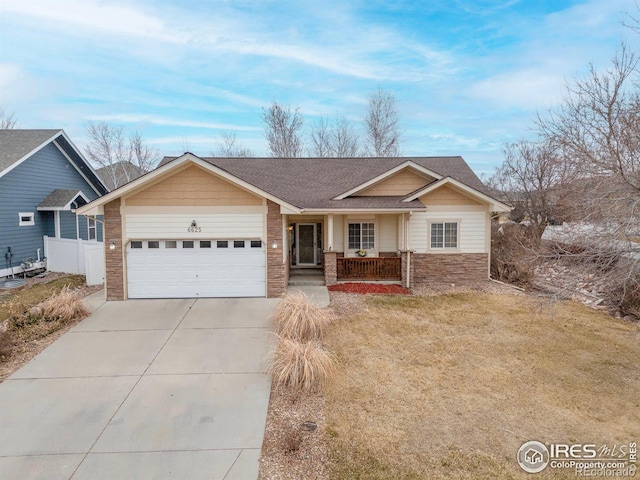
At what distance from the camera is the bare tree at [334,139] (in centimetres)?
3441

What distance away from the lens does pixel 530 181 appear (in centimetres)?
2223

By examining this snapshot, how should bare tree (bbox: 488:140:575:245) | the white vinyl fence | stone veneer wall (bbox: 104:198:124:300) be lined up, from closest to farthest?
stone veneer wall (bbox: 104:198:124:300)
the white vinyl fence
bare tree (bbox: 488:140:575:245)

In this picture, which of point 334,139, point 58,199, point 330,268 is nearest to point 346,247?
point 330,268

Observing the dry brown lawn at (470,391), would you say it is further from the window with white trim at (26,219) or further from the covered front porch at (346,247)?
the window with white trim at (26,219)

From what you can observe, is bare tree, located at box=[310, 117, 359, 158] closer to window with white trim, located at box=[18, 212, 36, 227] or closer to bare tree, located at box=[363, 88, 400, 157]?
bare tree, located at box=[363, 88, 400, 157]

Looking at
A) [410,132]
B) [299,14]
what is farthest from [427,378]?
[410,132]

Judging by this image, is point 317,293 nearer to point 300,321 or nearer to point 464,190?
point 300,321

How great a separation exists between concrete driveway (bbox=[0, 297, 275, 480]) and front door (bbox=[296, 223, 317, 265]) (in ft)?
23.5

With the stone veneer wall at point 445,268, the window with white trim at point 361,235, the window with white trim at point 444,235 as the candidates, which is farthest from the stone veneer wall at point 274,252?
the window with white trim at point 444,235

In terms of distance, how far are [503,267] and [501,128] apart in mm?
10982

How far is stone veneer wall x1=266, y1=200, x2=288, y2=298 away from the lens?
11.8 meters

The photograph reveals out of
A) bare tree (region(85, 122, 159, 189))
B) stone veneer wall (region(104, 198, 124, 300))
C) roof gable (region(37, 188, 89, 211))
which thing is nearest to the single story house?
stone veneer wall (region(104, 198, 124, 300))

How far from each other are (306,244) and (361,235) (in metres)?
2.61

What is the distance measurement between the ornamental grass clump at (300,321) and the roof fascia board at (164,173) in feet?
11.9
